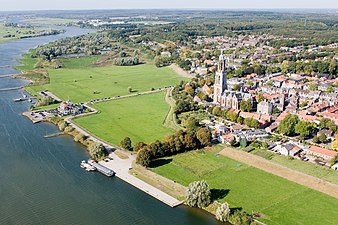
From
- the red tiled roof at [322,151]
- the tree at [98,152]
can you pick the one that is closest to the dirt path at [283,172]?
the red tiled roof at [322,151]

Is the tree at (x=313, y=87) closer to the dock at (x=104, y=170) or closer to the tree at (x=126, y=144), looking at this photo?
the tree at (x=126, y=144)

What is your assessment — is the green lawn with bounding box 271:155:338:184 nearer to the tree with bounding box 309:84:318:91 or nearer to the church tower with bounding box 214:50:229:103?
the church tower with bounding box 214:50:229:103

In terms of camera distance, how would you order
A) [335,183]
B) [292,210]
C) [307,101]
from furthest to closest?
[307,101] → [335,183] → [292,210]

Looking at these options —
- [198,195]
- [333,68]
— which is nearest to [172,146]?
[198,195]

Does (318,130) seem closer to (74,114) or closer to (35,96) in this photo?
(74,114)

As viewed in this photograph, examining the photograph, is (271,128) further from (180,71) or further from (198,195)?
(180,71)

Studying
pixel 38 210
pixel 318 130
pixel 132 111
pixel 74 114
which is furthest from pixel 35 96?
pixel 318 130

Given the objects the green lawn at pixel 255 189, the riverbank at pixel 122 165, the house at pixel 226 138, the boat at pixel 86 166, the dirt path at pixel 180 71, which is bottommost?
the dirt path at pixel 180 71

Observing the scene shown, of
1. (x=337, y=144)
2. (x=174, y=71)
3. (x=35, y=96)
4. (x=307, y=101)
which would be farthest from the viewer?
(x=174, y=71)
